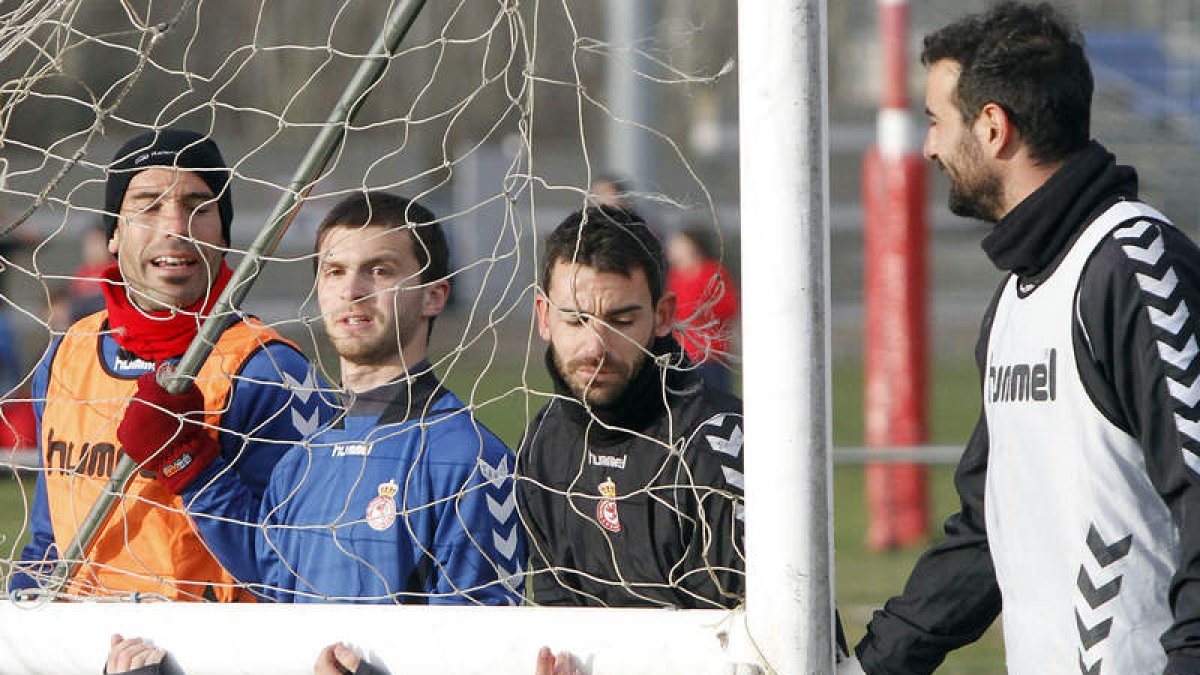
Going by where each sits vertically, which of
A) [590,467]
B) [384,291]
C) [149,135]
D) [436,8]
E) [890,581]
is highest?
[436,8]

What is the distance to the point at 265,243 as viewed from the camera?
2.55m

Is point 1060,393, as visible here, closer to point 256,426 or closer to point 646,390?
point 646,390

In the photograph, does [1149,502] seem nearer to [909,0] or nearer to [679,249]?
[679,249]

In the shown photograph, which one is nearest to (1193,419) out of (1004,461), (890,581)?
(1004,461)

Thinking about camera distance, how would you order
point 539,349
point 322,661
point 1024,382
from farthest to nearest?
point 539,349, point 322,661, point 1024,382

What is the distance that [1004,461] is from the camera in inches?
89.7

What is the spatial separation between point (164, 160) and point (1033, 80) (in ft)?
4.77

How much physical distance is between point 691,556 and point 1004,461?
53cm

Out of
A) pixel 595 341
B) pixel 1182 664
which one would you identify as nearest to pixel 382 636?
pixel 595 341

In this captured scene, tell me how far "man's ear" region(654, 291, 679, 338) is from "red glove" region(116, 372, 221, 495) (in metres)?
0.75

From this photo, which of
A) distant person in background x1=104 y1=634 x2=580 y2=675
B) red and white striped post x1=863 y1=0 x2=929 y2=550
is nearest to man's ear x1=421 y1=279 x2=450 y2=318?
distant person in background x1=104 y1=634 x2=580 y2=675

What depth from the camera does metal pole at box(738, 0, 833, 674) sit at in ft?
6.88

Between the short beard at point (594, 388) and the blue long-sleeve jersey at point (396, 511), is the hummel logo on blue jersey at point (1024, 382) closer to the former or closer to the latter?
the short beard at point (594, 388)

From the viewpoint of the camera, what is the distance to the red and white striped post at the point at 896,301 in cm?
857
